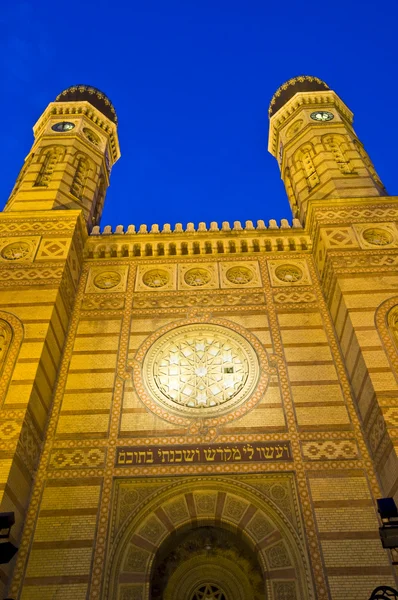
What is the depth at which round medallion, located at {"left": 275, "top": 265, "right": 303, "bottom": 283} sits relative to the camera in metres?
9.84

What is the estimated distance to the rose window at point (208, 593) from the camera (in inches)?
255

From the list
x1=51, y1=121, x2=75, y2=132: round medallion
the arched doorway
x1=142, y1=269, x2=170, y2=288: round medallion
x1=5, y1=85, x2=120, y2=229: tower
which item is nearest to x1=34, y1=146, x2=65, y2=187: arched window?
x1=5, y1=85, x2=120, y2=229: tower

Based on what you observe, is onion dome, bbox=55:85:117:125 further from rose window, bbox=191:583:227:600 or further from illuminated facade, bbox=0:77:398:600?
rose window, bbox=191:583:227:600

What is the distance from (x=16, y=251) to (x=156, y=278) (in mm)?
2712

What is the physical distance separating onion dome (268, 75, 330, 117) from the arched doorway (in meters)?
12.0

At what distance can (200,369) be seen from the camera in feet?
27.3

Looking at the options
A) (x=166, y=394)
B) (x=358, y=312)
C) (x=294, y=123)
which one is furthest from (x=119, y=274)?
(x=294, y=123)

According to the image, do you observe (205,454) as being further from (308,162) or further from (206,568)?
(308,162)

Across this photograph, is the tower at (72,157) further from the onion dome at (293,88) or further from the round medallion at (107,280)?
the onion dome at (293,88)

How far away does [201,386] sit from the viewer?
8078mm

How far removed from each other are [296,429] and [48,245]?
566 cm

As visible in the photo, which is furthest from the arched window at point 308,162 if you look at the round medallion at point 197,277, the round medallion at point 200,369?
the round medallion at point 200,369

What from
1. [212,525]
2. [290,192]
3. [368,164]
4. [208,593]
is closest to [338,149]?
[368,164]

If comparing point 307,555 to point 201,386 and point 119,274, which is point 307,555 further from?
point 119,274
